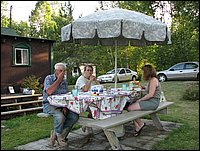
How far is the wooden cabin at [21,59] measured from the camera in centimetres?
907

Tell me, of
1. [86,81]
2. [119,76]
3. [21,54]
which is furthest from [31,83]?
[119,76]

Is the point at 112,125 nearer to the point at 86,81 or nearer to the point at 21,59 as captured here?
the point at 86,81

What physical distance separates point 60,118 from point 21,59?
6.68 meters

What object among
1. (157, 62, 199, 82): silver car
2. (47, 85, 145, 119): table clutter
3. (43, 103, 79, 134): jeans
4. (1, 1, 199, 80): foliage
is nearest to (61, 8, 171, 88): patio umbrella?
(47, 85, 145, 119): table clutter

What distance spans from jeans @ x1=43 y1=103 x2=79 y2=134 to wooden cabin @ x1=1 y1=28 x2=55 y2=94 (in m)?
5.63

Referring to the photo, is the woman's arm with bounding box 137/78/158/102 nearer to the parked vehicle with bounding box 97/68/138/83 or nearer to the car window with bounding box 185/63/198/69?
the car window with bounding box 185/63/198/69

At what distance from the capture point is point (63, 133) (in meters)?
3.88

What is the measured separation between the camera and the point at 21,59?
382 inches

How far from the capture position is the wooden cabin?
907 centimetres

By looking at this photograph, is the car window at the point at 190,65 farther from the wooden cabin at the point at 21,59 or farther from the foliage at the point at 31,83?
the foliage at the point at 31,83

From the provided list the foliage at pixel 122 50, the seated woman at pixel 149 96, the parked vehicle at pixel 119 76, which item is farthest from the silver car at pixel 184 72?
the seated woman at pixel 149 96

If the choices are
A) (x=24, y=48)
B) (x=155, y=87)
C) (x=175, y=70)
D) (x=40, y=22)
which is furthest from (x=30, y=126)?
(x=40, y=22)

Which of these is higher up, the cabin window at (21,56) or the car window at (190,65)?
the cabin window at (21,56)

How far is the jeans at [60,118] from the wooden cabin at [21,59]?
563cm
